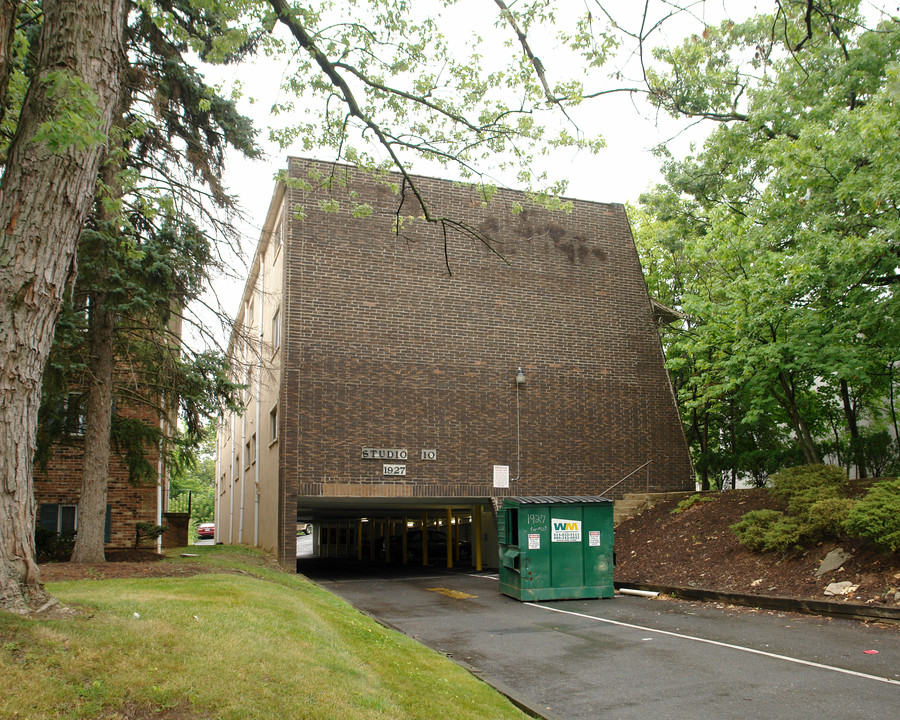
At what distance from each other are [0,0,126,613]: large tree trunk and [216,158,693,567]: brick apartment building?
12601mm

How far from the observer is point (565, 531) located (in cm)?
1517

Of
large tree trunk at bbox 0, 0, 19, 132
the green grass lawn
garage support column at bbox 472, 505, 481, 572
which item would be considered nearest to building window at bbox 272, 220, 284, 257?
garage support column at bbox 472, 505, 481, 572

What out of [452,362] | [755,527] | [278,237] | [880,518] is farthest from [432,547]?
[880,518]

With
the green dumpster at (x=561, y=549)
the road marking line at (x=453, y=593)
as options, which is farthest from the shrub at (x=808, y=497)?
the road marking line at (x=453, y=593)

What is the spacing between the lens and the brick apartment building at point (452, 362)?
20.1 m

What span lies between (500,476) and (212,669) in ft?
52.5

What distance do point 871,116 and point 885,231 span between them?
92.8 inches

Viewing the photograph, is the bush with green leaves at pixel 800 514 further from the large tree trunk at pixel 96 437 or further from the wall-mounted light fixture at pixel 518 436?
the large tree trunk at pixel 96 437

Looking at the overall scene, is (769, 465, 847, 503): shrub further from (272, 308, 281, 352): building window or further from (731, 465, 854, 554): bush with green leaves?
(272, 308, 281, 352): building window

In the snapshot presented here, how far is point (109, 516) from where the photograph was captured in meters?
18.8

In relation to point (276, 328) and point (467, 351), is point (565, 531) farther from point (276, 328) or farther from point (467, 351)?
point (276, 328)

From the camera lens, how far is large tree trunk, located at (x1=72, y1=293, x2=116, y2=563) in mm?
13820

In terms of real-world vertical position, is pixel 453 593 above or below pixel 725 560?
below

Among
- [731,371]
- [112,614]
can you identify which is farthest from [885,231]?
[112,614]
